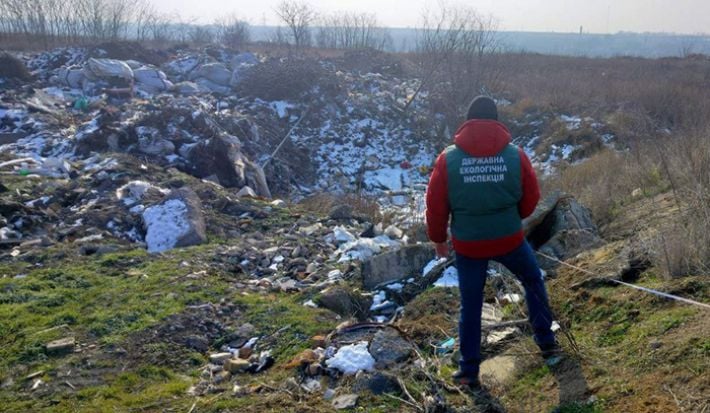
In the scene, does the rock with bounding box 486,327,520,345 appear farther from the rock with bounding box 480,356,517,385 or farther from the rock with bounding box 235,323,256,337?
the rock with bounding box 235,323,256,337

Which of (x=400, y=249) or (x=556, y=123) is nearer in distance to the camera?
(x=400, y=249)

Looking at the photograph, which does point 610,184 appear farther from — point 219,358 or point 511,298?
point 219,358

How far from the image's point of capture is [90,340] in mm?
4609

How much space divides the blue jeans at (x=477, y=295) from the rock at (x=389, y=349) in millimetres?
596

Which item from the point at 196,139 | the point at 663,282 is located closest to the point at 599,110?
the point at 196,139

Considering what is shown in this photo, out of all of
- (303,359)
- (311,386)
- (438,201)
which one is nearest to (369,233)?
(303,359)

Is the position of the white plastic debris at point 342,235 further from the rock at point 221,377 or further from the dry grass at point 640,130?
the rock at point 221,377

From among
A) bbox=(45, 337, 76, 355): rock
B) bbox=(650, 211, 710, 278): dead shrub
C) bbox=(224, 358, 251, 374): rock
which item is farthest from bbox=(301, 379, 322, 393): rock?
bbox=(650, 211, 710, 278): dead shrub

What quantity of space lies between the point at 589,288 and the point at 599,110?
16.1 meters

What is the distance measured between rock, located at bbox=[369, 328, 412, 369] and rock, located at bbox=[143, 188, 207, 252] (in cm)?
393

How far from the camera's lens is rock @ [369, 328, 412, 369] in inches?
148

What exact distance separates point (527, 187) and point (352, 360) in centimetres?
164

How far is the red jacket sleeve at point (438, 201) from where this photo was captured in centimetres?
325

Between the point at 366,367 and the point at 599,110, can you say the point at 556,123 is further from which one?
the point at 366,367
